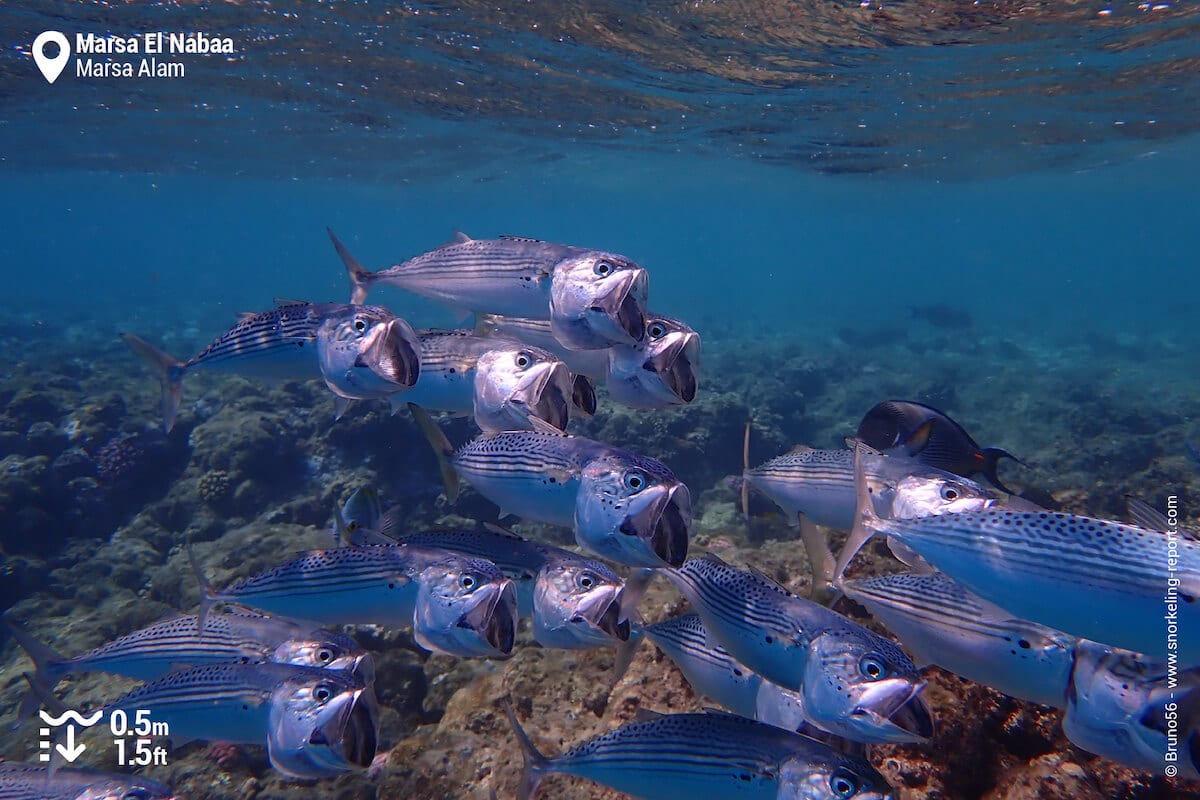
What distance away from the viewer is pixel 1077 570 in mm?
2244

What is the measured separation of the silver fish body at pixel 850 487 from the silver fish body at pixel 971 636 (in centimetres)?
37

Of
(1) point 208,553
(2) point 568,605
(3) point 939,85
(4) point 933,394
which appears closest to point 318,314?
(2) point 568,605

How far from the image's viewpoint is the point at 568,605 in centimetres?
287

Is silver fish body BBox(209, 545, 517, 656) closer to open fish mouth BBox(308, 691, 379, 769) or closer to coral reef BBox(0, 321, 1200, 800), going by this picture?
open fish mouth BBox(308, 691, 379, 769)

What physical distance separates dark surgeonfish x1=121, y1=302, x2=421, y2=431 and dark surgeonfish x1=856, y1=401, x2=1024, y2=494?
3301mm

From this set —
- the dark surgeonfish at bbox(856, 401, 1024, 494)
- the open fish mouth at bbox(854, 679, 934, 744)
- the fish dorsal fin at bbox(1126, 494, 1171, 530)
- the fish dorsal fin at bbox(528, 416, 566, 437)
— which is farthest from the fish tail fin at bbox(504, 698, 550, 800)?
the dark surgeonfish at bbox(856, 401, 1024, 494)

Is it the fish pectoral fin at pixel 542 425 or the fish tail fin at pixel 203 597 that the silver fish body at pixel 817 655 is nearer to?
the fish pectoral fin at pixel 542 425

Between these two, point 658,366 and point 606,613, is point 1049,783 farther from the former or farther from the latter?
point 658,366

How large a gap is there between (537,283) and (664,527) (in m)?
1.67

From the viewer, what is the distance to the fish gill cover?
8.82ft

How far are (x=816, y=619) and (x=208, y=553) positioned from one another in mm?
9611

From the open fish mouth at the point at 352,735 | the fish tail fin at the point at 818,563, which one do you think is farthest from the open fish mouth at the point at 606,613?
the fish tail fin at the point at 818,563

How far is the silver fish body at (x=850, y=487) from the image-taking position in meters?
3.15

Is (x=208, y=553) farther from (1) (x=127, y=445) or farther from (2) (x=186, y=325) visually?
(2) (x=186, y=325)
